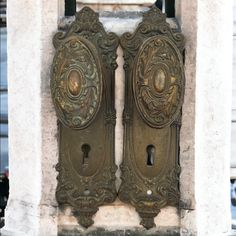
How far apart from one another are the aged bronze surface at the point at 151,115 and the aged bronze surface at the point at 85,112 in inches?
3.6

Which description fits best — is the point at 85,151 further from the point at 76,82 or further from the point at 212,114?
the point at 212,114

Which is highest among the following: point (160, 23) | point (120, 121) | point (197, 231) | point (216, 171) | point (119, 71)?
point (160, 23)

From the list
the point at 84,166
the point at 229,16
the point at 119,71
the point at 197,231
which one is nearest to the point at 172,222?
the point at 197,231

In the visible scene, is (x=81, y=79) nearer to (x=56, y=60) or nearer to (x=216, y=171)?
(x=56, y=60)

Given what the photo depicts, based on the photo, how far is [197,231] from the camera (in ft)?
12.6

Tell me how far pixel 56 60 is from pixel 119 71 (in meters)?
0.34

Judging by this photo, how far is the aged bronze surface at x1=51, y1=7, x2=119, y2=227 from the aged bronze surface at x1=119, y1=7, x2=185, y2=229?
9 cm

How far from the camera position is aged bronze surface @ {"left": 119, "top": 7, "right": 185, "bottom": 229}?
373cm

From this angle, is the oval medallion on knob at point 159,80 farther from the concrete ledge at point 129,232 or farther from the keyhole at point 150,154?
the concrete ledge at point 129,232

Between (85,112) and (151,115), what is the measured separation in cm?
35

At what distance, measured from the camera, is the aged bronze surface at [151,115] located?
3.73m

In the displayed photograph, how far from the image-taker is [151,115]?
376 centimetres

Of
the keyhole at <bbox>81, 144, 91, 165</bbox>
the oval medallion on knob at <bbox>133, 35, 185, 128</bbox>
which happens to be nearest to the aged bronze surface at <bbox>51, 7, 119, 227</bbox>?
the keyhole at <bbox>81, 144, 91, 165</bbox>

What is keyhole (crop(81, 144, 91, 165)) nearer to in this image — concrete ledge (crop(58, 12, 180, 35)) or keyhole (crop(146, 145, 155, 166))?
keyhole (crop(146, 145, 155, 166))
